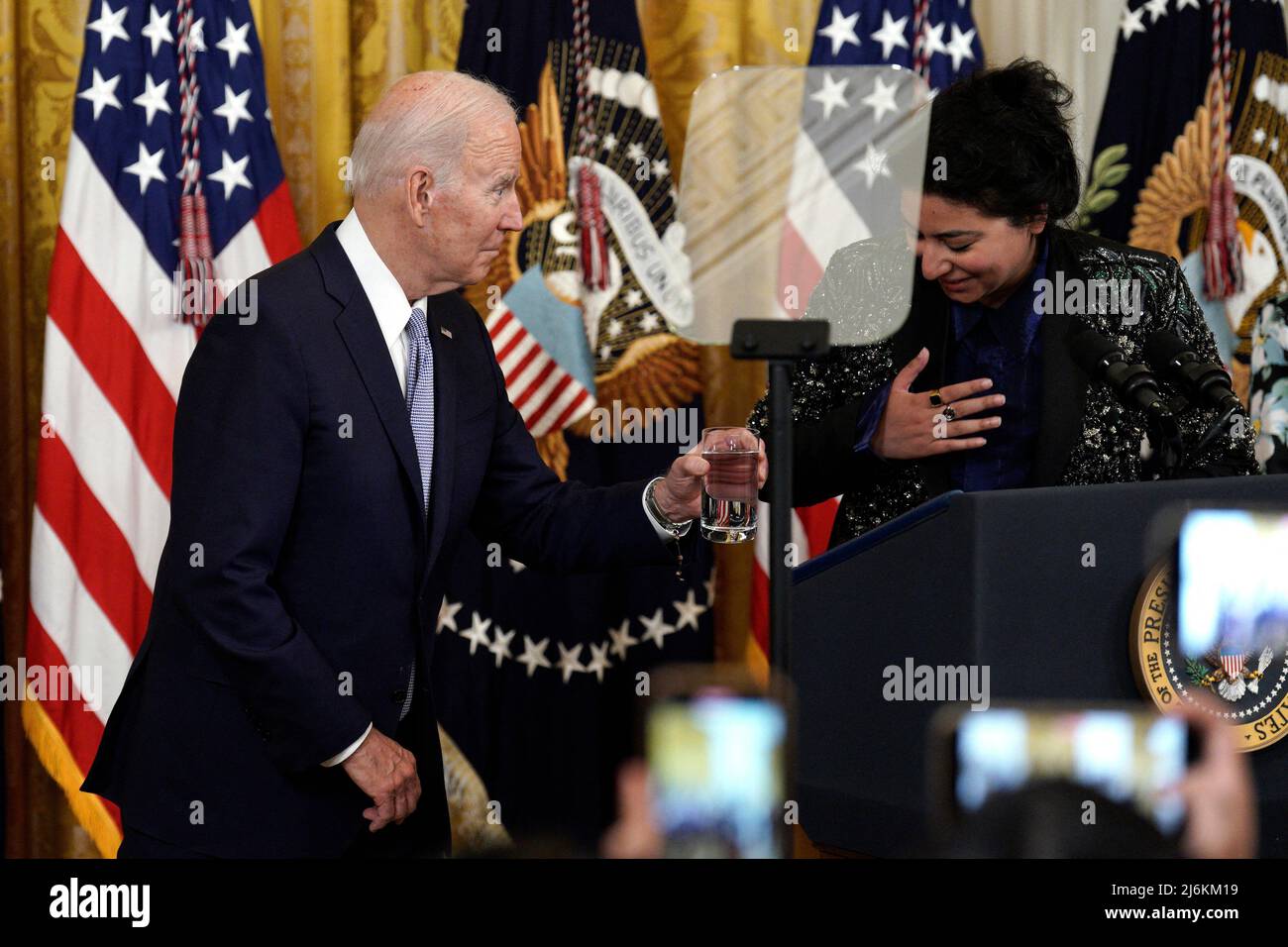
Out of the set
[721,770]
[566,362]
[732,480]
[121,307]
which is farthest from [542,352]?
[721,770]

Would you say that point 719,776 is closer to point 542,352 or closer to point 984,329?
point 984,329

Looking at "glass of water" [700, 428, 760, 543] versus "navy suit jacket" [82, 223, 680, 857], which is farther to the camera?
"navy suit jacket" [82, 223, 680, 857]

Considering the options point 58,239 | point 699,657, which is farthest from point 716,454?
point 58,239

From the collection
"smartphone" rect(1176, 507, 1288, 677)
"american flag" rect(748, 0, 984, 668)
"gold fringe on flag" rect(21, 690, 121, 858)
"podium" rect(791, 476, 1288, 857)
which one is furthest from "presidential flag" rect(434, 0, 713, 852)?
"smartphone" rect(1176, 507, 1288, 677)

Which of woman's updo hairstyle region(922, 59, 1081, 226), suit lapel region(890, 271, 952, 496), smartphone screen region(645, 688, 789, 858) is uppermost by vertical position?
woman's updo hairstyle region(922, 59, 1081, 226)

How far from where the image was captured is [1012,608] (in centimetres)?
117

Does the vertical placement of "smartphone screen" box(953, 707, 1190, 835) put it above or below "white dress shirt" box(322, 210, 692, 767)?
below

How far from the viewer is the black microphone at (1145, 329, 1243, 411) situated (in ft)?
4.50

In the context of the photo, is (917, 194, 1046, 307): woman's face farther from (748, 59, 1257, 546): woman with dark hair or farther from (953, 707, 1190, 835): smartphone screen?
(953, 707, 1190, 835): smartphone screen

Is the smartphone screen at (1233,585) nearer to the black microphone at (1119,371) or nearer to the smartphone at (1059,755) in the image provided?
the smartphone at (1059,755)

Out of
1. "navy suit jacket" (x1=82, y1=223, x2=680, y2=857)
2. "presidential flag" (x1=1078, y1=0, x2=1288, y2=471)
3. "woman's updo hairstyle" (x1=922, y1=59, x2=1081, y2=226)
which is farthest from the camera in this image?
"presidential flag" (x1=1078, y1=0, x2=1288, y2=471)

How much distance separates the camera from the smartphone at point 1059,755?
1.08 meters

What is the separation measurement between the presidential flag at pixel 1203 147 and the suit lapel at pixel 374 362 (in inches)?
87.3

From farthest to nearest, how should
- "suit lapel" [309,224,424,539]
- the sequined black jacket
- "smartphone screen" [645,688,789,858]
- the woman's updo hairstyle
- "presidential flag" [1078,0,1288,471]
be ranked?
1. "presidential flag" [1078,0,1288,471]
2. the woman's updo hairstyle
3. the sequined black jacket
4. "suit lapel" [309,224,424,539]
5. "smartphone screen" [645,688,789,858]
